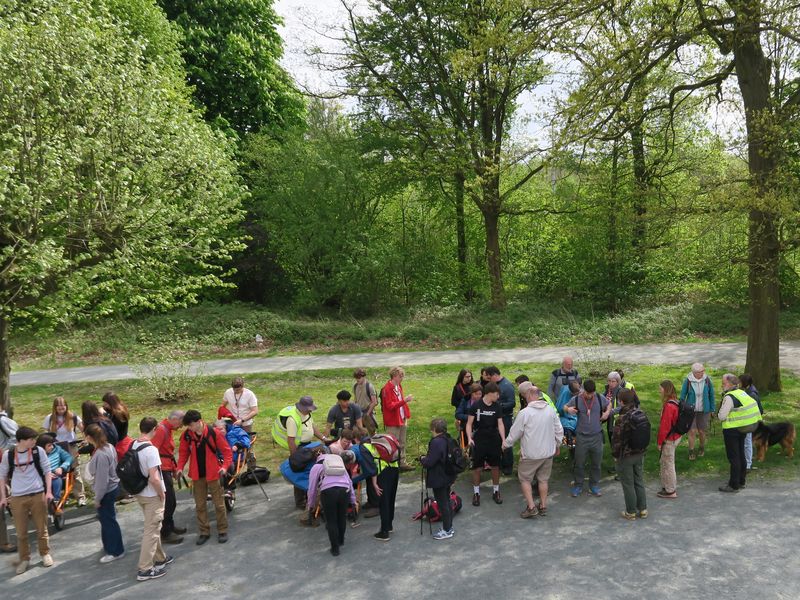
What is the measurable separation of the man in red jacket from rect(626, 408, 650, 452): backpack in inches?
207

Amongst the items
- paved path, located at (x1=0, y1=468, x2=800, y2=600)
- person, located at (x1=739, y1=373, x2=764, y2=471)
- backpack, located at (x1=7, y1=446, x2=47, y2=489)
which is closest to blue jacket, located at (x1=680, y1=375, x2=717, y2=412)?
person, located at (x1=739, y1=373, x2=764, y2=471)

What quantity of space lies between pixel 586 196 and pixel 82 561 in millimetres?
23401

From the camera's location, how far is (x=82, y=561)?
6965mm

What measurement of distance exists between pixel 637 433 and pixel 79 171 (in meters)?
10.4

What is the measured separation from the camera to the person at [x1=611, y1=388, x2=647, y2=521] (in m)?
7.52

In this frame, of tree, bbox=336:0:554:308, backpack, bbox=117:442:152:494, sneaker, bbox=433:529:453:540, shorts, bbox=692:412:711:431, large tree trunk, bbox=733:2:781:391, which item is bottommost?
sneaker, bbox=433:529:453:540

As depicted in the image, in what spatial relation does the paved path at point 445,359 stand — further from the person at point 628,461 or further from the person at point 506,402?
the person at point 628,461

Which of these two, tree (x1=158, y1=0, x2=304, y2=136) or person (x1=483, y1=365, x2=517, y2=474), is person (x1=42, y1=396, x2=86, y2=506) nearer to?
person (x1=483, y1=365, x2=517, y2=474)

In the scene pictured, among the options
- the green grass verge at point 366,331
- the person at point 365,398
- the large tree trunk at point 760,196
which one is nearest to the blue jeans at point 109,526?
the person at point 365,398

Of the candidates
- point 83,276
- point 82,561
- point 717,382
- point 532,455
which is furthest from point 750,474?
point 83,276

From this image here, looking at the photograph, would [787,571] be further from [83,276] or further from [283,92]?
[283,92]

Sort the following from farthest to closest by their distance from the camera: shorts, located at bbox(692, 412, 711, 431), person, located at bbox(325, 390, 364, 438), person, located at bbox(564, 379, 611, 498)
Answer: shorts, located at bbox(692, 412, 711, 431), person, located at bbox(325, 390, 364, 438), person, located at bbox(564, 379, 611, 498)

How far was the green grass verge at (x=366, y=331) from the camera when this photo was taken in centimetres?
2033

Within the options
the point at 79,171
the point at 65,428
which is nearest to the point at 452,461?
the point at 65,428
